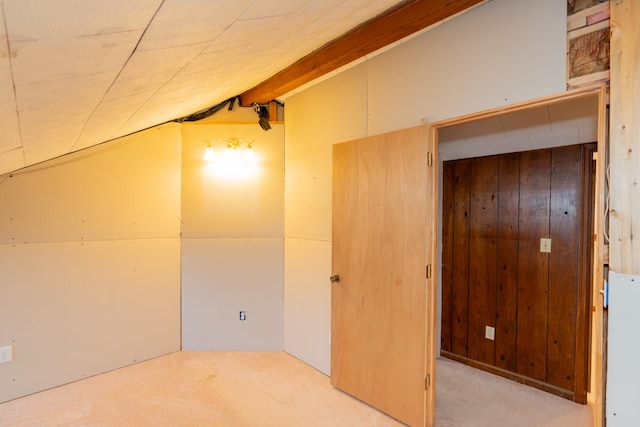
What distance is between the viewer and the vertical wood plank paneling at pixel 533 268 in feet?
9.00

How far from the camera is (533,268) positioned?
281 cm

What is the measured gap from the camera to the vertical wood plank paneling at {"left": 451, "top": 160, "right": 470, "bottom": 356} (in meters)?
3.23

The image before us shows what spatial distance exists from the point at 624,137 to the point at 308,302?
2452mm

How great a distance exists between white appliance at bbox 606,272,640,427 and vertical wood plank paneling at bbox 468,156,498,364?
1.62 meters

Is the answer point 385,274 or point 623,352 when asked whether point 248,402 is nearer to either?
point 385,274

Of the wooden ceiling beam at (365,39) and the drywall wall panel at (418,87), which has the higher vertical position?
the wooden ceiling beam at (365,39)

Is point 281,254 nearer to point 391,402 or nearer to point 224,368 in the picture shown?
point 224,368

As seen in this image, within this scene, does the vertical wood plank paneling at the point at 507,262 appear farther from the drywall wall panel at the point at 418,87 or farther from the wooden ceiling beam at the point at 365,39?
the wooden ceiling beam at the point at 365,39

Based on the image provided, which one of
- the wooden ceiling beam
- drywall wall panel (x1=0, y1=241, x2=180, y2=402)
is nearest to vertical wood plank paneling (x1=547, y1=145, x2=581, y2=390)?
the wooden ceiling beam

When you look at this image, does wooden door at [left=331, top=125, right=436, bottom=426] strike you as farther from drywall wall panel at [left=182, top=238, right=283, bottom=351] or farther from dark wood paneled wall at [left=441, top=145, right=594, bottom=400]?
dark wood paneled wall at [left=441, top=145, right=594, bottom=400]

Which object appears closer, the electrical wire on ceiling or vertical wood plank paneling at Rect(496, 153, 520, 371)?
vertical wood plank paneling at Rect(496, 153, 520, 371)

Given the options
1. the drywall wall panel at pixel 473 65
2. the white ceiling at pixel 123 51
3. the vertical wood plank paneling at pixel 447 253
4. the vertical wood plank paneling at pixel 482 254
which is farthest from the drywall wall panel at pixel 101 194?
the vertical wood plank paneling at pixel 482 254

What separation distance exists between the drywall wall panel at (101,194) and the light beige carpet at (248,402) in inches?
47.6

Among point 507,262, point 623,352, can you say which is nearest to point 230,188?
point 507,262
